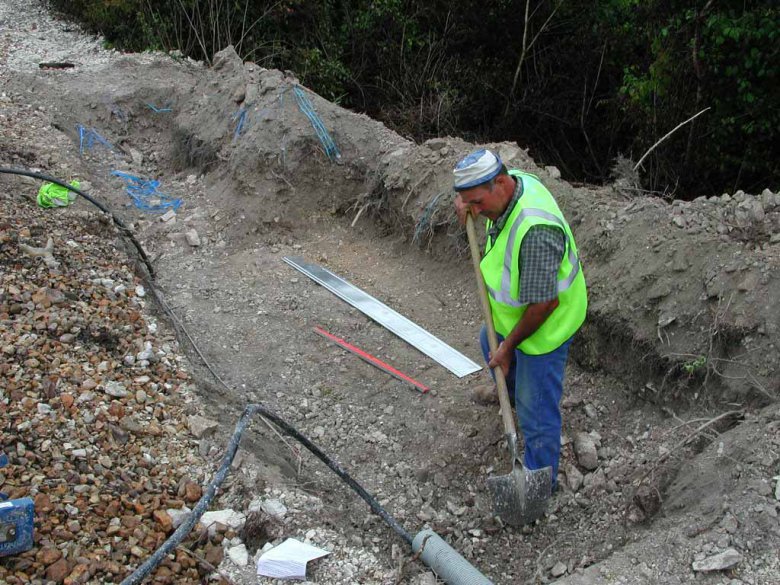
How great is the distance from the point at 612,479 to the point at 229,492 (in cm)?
188

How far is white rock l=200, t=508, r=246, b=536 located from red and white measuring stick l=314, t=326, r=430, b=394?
5.45 feet

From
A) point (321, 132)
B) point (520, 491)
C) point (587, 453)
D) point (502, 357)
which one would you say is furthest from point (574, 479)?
point (321, 132)

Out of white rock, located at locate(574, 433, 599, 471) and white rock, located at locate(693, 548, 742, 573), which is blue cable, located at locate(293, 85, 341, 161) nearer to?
white rock, located at locate(574, 433, 599, 471)

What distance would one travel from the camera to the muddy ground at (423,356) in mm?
3172

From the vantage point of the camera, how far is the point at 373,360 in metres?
4.89

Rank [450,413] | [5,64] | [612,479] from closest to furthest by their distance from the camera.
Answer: [612,479] → [450,413] → [5,64]

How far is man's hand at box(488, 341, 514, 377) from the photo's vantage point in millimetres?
3277

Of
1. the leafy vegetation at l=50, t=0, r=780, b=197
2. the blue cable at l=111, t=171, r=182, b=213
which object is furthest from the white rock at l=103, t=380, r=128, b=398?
the leafy vegetation at l=50, t=0, r=780, b=197

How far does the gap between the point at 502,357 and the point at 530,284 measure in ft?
1.49

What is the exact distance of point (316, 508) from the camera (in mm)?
3381

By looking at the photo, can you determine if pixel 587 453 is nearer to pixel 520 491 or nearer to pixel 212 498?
pixel 520 491

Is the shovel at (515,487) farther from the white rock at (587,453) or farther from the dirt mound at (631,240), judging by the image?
the dirt mound at (631,240)

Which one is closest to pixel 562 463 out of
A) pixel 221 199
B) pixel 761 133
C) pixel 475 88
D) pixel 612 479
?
pixel 612 479

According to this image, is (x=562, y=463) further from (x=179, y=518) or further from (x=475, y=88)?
(x=475, y=88)
